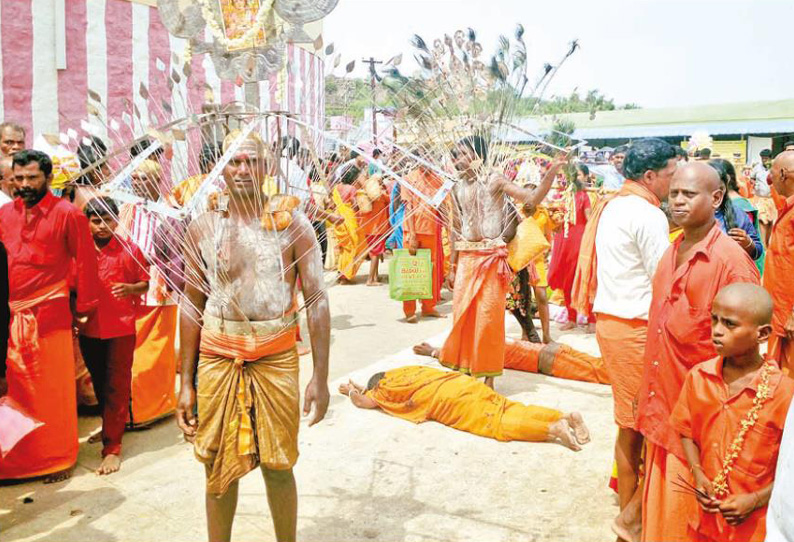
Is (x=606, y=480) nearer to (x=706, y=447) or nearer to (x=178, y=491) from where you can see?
(x=706, y=447)

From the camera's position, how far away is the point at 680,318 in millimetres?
2510

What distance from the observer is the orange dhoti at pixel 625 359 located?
3.11 meters

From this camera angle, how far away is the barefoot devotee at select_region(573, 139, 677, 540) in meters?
3.07

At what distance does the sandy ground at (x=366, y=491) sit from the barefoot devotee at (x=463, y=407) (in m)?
0.07

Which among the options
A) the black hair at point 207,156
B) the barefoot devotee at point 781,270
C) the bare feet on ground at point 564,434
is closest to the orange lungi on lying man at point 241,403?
the black hair at point 207,156

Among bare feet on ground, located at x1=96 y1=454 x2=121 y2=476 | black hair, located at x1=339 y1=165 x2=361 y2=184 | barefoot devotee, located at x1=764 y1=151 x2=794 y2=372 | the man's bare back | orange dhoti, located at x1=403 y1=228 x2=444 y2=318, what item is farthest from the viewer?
orange dhoti, located at x1=403 y1=228 x2=444 y2=318

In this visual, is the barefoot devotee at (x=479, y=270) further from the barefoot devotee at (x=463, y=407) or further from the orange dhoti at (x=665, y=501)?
the orange dhoti at (x=665, y=501)

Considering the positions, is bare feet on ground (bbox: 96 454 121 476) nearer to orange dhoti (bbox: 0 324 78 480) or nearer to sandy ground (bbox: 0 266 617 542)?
sandy ground (bbox: 0 266 617 542)

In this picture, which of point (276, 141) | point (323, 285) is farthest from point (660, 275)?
point (276, 141)

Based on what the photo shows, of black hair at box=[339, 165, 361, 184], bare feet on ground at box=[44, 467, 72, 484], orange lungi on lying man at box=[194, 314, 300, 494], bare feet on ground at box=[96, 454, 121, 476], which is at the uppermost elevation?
black hair at box=[339, 165, 361, 184]

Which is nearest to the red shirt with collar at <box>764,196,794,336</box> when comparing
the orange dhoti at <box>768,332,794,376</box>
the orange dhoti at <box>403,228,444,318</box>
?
the orange dhoti at <box>768,332,794,376</box>

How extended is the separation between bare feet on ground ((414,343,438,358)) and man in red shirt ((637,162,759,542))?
3466mm

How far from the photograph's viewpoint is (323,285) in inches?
110

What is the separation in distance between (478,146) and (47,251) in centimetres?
321
